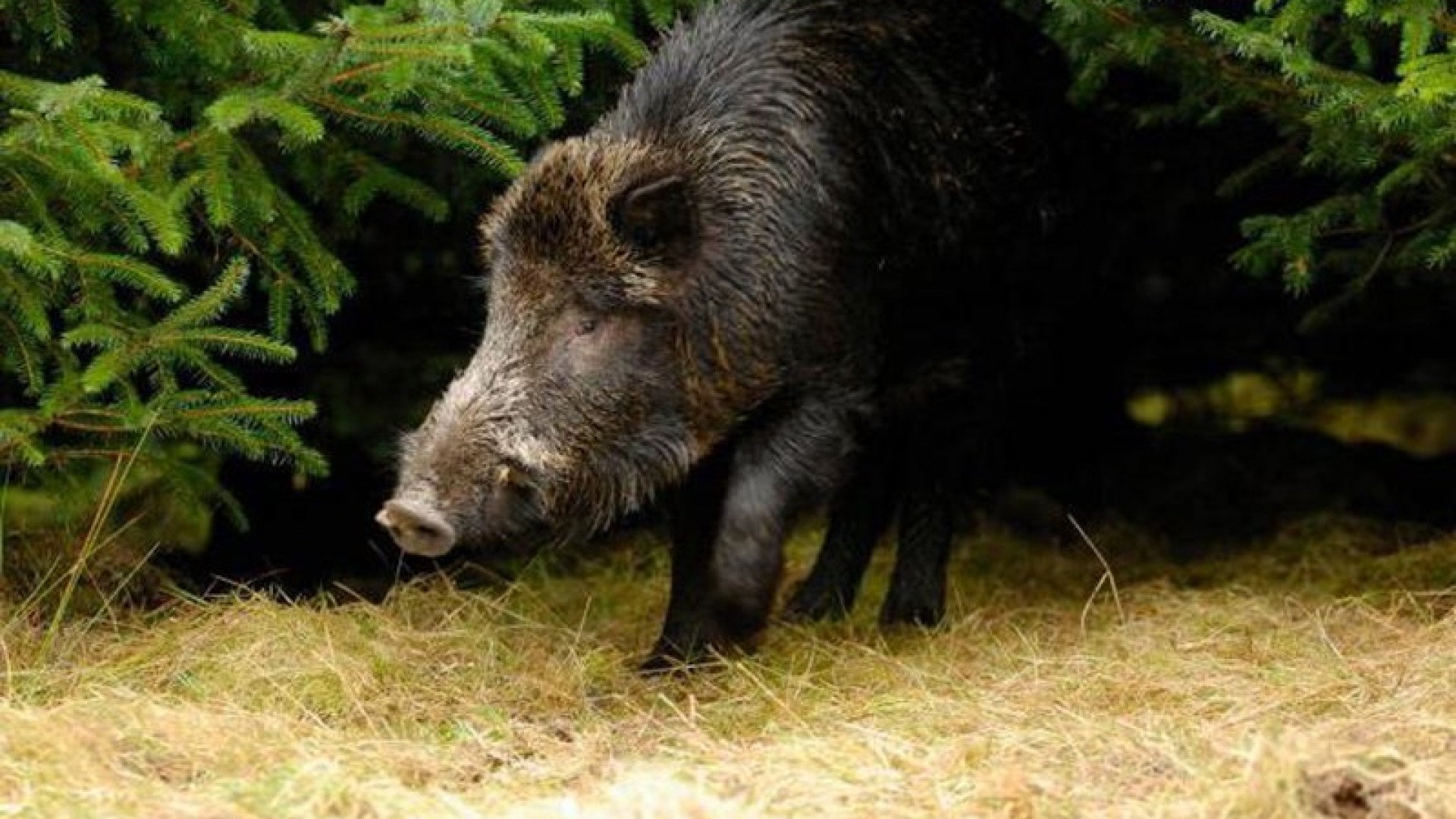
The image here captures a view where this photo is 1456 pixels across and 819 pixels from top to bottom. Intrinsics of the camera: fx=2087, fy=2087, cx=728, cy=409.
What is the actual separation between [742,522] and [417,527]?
928 mm

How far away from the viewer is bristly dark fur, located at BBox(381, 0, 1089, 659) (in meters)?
5.23

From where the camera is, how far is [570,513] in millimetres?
5289

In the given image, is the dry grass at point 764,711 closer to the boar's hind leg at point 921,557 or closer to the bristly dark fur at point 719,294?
the boar's hind leg at point 921,557

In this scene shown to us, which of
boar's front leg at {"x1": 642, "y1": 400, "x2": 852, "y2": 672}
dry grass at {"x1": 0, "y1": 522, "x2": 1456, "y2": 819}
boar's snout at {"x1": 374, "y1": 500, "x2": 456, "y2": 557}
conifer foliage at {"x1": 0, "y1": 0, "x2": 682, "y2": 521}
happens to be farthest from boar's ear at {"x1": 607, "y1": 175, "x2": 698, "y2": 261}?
dry grass at {"x1": 0, "y1": 522, "x2": 1456, "y2": 819}

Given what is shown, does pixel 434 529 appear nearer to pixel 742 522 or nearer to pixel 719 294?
pixel 742 522

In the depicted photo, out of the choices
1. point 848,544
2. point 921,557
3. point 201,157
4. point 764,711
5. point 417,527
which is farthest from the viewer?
point 848,544

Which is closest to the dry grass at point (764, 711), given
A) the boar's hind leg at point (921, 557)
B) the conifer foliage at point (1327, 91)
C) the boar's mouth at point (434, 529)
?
the boar's hind leg at point (921, 557)

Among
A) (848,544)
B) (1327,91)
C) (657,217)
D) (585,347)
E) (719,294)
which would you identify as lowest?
(848,544)

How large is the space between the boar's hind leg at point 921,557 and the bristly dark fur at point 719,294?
2.23 ft

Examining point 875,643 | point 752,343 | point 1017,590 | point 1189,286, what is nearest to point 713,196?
point 752,343

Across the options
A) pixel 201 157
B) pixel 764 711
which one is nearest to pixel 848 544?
pixel 764 711

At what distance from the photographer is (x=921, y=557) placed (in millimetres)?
6547

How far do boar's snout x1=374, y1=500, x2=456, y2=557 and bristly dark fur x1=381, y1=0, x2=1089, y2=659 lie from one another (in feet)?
0.12

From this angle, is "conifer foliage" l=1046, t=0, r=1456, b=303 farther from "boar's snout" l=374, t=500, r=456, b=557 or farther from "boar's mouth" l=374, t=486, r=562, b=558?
"boar's snout" l=374, t=500, r=456, b=557
